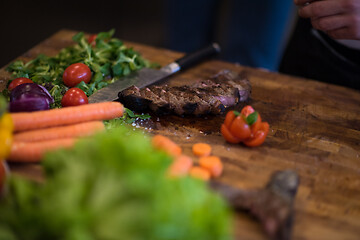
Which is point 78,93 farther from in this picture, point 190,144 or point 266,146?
point 266,146

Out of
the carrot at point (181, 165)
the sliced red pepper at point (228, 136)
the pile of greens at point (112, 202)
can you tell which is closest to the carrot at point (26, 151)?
the pile of greens at point (112, 202)

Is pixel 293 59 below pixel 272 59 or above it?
above

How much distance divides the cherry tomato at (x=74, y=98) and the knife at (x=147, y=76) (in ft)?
0.32

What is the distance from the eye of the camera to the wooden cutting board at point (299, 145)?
7.20 feet

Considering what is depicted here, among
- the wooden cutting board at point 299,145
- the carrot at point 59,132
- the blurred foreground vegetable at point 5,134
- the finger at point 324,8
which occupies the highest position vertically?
the finger at point 324,8

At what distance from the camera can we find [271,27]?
19.9 feet

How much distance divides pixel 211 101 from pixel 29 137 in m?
1.40

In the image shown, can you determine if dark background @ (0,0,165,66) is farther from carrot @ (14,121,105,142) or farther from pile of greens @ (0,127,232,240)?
pile of greens @ (0,127,232,240)

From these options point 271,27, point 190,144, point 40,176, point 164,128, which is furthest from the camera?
point 271,27

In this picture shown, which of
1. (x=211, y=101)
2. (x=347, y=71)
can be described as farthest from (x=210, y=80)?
(x=347, y=71)

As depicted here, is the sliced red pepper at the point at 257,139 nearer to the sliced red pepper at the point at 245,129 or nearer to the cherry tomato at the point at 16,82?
the sliced red pepper at the point at 245,129

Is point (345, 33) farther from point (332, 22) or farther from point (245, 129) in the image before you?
point (245, 129)

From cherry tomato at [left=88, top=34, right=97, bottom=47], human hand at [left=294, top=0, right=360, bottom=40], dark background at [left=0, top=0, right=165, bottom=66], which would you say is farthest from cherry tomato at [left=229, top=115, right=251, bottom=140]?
dark background at [left=0, top=0, right=165, bottom=66]

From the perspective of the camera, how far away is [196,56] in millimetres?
3871
